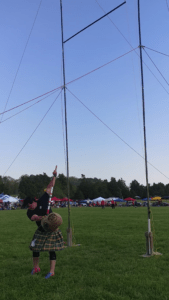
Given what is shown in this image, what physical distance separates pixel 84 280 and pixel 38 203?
6.22 ft

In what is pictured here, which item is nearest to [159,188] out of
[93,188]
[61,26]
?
[93,188]

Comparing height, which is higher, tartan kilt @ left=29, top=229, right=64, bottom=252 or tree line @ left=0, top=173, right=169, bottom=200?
tree line @ left=0, top=173, right=169, bottom=200

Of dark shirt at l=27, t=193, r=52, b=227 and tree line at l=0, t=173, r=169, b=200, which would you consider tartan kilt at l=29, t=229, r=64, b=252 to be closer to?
dark shirt at l=27, t=193, r=52, b=227

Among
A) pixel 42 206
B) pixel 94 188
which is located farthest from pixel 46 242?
pixel 94 188

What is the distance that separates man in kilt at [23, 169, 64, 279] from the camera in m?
5.96

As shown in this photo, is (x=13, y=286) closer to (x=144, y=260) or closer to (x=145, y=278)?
(x=145, y=278)

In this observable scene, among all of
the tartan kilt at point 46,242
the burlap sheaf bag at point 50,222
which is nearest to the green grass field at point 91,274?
the tartan kilt at point 46,242

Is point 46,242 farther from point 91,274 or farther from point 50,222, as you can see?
point 91,274

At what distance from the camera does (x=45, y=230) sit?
6.05 m

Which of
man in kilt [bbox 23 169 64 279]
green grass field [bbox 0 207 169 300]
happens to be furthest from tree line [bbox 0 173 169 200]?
man in kilt [bbox 23 169 64 279]

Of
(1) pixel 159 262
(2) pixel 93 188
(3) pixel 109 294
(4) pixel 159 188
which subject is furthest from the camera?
(4) pixel 159 188

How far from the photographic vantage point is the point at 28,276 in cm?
607

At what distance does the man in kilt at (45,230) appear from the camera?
19.5 feet

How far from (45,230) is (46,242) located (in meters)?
0.28
